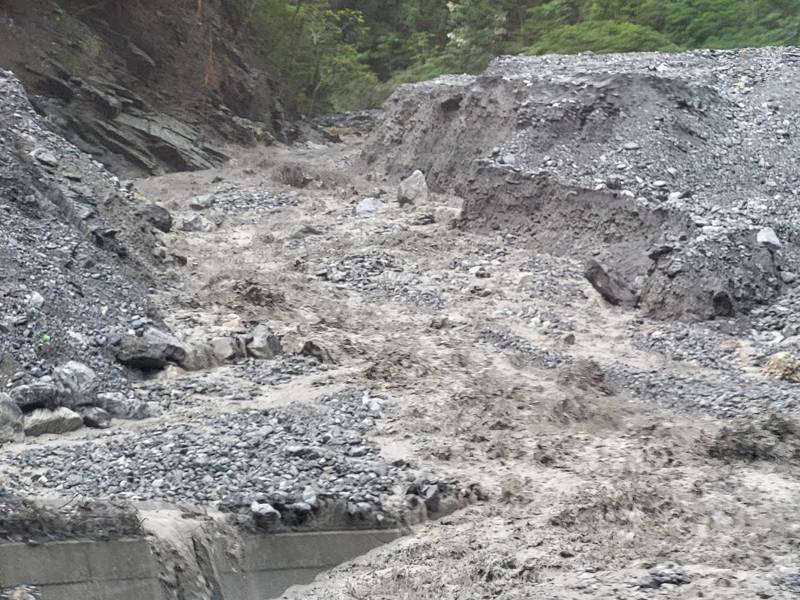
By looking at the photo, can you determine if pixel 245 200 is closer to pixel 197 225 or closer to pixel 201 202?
pixel 201 202

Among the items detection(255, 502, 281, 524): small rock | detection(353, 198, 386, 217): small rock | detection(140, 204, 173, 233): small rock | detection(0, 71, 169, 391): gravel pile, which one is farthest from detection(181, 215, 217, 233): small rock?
detection(255, 502, 281, 524): small rock

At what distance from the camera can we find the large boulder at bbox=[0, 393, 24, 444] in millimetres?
7320

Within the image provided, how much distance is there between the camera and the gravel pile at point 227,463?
6.45 metres

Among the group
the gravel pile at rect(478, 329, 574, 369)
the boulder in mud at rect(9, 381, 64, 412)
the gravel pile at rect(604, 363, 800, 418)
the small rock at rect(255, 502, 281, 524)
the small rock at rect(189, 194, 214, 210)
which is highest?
the gravel pile at rect(604, 363, 800, 418)

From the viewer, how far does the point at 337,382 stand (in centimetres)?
876

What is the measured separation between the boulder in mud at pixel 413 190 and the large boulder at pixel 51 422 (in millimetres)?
8412

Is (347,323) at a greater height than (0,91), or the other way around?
(0,91)

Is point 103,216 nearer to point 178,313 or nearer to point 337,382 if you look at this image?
point 178,313

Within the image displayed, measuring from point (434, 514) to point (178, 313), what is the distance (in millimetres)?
4360

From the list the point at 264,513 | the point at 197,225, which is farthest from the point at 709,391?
the point at 197,225

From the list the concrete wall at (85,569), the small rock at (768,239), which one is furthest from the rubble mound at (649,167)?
the concrete wall at (85,569)

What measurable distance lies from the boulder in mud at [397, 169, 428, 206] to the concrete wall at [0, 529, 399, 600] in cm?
945

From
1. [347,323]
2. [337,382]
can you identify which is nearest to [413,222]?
[347,323]

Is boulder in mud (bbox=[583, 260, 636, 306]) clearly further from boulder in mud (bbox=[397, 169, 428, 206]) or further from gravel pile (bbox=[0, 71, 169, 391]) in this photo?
boulder in mud (bbox=[397, 169, 428, 206])
